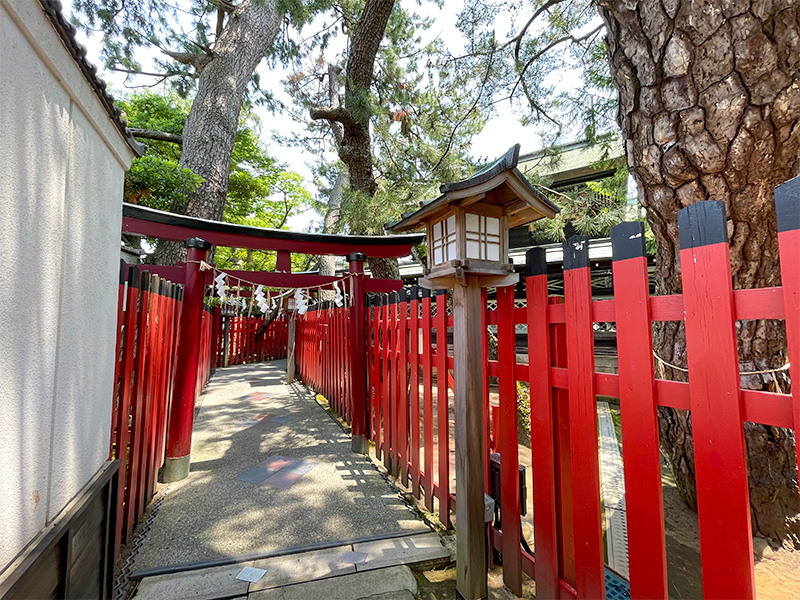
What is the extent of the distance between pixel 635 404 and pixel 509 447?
80 cm

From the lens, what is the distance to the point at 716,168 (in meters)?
2.08

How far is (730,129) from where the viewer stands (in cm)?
200

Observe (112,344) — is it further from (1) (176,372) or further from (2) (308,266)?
(2) (308,266)

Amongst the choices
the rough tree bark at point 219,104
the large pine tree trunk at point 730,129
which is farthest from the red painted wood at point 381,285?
the large pine tree trunk at point 730,129

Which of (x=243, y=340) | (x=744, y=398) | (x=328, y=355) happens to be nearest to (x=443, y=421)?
(x=744, y=398)

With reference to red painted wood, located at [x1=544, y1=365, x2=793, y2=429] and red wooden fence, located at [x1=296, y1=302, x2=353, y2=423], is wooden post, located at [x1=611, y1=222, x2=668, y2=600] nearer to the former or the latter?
red painted wood, located at [x1=544, y1=365, x2=793, y2=429]

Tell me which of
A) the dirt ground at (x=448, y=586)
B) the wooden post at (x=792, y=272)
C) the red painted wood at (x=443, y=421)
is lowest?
the dirt ground at (x=448, y=586)

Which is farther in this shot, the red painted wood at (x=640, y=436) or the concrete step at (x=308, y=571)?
the concrete step at (x=308, y=571)

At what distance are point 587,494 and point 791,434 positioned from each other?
74.2 inches

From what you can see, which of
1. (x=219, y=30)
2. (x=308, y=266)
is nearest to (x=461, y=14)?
(x=219, y=30)

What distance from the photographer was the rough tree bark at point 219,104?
6980mm

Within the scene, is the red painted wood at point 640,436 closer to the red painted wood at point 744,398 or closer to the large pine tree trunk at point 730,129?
the red painted wood at point 744,398

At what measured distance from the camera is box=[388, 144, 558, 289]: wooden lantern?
5.67 ft

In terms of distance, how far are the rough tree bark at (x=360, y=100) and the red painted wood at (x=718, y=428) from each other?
551 cm
